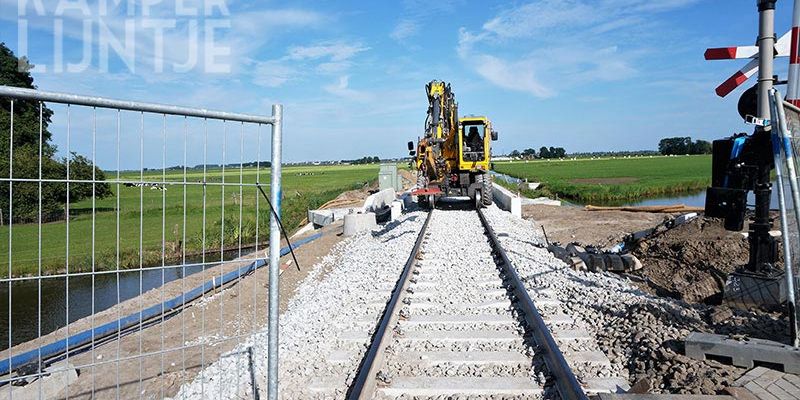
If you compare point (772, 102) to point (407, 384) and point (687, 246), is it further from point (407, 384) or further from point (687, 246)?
point (687, 246)

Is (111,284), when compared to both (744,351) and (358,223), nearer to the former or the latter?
(358,223)

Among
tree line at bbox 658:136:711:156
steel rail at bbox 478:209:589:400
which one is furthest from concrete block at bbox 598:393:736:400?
tree line at bbox 658:136:711:156

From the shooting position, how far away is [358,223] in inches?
626

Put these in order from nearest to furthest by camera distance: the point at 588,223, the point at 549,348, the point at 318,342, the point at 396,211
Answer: the point at 549,348 < the point at 318,342 < the point at 396,211 < the point at 588,223

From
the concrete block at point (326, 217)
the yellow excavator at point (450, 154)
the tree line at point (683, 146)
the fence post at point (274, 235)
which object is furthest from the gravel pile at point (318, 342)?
the tree line at point (683, 146)

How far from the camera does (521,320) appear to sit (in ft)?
20.0

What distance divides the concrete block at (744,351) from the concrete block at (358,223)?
455 inches

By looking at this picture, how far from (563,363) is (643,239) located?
9456 mm

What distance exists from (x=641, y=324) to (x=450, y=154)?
15882 millimetres

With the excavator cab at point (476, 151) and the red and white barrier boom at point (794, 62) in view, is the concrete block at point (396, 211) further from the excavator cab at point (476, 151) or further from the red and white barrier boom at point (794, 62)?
the red and white barrier boom at point (794, 62)

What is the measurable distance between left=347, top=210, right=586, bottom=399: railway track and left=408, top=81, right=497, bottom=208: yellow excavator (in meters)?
10.6

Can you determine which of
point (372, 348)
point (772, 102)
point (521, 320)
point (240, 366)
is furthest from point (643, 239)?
point (240, 366)

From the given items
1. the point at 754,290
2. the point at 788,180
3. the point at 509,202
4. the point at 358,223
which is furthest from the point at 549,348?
the point at 509,202

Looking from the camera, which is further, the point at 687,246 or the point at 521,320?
the point at 687,246
